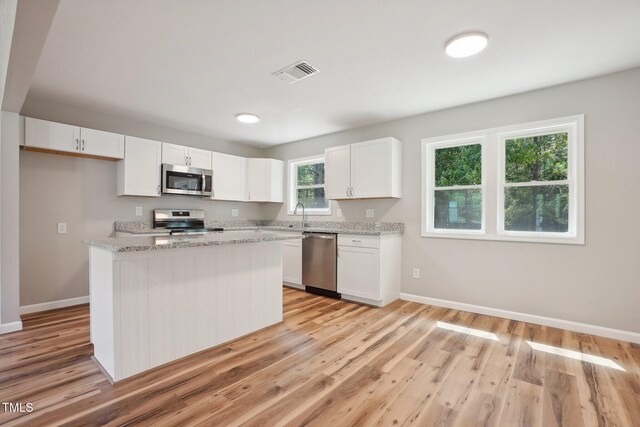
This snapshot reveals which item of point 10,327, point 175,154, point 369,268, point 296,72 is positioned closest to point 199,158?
point 175,154

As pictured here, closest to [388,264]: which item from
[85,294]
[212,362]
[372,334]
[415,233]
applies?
[415,233]

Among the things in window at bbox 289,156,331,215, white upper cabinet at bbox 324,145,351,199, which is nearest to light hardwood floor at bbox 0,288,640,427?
white upper cabinet at bbox 324,145,351,199

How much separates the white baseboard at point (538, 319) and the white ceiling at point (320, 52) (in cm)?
236

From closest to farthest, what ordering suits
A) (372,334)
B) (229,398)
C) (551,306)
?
(229,398), (372,334), (551,306)

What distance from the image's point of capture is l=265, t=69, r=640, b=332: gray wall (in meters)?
2.74

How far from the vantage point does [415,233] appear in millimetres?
3986

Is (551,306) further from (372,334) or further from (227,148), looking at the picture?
(227,148)

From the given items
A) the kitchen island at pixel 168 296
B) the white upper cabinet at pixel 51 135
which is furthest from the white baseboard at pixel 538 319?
the white upper cabinet at pixel 51 135

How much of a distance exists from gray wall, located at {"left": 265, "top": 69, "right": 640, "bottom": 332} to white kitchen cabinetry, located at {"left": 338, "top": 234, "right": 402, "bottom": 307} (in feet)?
0.85

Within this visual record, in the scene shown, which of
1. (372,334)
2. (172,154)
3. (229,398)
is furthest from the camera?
(172,154)

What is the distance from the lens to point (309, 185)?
5.33 metres

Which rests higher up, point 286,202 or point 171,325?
point 286,202

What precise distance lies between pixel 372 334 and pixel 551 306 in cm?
188

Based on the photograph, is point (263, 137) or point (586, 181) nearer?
point (586, 181)
